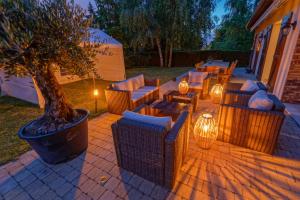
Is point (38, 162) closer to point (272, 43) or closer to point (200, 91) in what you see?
point (200, 91)

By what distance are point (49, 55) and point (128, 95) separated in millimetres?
2004

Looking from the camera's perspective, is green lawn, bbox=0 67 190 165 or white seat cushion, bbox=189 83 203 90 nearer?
green lawn, bbox=0 67 190 165

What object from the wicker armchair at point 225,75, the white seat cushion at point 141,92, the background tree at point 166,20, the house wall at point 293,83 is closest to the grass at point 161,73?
the background tree at point 166,20

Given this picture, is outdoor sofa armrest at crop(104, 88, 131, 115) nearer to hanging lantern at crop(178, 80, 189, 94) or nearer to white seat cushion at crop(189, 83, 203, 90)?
hanging lantern at crop(178, 80, 189, 94)

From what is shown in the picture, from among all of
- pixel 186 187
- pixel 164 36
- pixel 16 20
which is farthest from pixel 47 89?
pixel 164 36

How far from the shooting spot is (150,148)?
1.85m

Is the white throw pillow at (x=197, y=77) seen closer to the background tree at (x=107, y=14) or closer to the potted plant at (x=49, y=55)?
the potted plant at (x=49, y=55)

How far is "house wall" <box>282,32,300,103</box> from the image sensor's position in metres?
3.97

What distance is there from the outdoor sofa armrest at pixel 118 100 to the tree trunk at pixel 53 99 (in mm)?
1335

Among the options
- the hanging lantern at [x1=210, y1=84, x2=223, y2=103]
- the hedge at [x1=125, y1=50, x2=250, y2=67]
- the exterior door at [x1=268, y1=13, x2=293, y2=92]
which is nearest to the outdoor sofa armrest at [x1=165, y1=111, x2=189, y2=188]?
the hanging lantern at [x1=210, y1=84, x2=223, y2=103]

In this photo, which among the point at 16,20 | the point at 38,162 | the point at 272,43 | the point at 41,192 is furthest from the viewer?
the point at 272,43

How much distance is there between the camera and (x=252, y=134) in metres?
2.51

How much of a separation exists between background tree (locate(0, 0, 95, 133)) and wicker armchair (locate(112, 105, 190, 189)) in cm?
113

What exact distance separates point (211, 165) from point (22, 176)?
284cm
